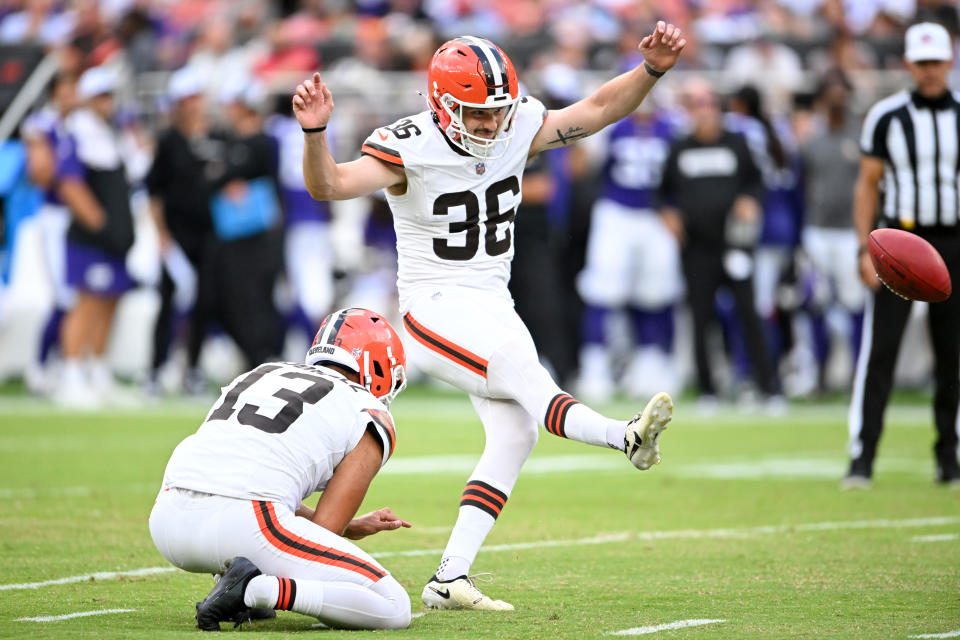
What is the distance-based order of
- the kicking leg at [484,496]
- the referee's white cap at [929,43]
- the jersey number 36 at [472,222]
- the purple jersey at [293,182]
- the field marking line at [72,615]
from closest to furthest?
Answer: 1. the field marking line at [72,615]
2. the kicking leg at [484,496]
3. the jersey number 36 at [472,222]
4. the referee's white cap at [929,43]
5. the purple jersey at [293,182]

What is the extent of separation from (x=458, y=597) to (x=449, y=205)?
131 centimetres

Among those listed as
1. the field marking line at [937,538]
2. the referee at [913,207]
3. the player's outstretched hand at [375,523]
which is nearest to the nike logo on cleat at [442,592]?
the player's outstretched hand at [375,523]

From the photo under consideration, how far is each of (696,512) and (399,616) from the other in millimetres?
3113

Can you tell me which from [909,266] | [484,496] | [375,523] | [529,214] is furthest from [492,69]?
[529,214]

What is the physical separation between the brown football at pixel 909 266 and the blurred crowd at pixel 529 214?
19.9ft

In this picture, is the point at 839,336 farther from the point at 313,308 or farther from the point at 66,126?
the point at 66,126

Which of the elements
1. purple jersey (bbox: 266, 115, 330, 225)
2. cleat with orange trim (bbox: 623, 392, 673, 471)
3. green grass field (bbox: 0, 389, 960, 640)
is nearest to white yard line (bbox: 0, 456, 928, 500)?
green grass field (bbox: 0, 389, 960, 640)

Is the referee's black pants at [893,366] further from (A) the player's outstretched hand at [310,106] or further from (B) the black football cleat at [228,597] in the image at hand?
(B) the black football cleat at [228,597]

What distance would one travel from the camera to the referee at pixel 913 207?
766 centimetres

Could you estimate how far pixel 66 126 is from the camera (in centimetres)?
1248

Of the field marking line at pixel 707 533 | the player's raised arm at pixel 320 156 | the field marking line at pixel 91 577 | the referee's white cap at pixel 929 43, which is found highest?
the referee's white cap at pixel 929 43

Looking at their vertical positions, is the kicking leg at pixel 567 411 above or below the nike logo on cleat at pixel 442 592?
above

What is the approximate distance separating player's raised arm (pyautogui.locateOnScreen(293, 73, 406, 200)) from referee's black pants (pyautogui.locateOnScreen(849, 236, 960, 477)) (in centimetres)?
379

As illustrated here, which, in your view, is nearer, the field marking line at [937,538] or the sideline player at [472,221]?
the sideline player at [472,221]
